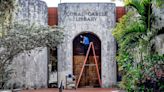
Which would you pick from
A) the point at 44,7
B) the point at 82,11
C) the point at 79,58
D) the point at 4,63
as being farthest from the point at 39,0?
the point at 4,63

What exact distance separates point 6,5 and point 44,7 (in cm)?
1400

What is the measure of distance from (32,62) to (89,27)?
14.0 ft

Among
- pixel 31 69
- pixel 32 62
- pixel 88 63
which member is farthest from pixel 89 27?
pixel 31 69

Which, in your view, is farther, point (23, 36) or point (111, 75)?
point (111, 75)

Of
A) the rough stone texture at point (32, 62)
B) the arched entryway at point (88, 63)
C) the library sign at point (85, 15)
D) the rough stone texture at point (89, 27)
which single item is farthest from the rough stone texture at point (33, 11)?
the arched entryway at point (88, 63)

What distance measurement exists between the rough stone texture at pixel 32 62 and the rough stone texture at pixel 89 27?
1.06 metres

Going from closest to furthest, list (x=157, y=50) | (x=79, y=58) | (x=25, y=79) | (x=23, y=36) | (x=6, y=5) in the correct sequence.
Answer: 1. (x=6, y=5)
2. (x=157, y=50)
3. (x=23, y=36)
4. (x=25, y=79)
5. (x=79, y=58)

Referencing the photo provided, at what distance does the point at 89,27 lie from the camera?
27594mm

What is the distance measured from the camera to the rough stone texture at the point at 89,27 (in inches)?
1080

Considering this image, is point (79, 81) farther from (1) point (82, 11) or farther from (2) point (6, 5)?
(2) point (6, 5)

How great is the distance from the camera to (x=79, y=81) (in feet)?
91.1

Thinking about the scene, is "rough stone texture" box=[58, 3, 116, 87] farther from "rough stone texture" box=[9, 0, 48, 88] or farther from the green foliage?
the green foliage

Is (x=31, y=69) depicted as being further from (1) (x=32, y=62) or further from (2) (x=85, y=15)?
(2) (x=85, y=15)

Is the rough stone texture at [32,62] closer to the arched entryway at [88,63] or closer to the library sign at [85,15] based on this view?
the library sign at [85,15]
